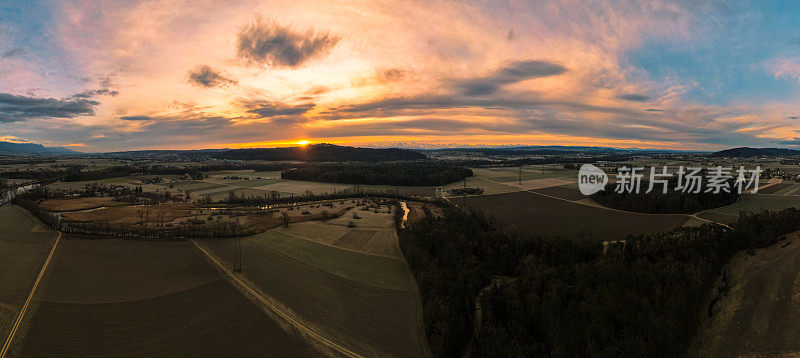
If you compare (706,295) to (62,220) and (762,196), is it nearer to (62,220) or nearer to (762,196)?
(762,196)

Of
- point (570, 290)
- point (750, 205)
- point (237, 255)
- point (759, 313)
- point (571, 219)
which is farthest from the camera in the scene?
point (750, 205)

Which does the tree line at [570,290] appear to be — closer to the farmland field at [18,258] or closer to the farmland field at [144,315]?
the farmland field at [144,315]

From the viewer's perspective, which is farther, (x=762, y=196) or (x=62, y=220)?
(x=762, y=196)

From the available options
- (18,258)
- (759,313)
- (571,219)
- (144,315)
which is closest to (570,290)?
(759,313)

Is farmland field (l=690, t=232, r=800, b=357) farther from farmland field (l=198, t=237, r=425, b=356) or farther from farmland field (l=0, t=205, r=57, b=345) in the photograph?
farmland field (l=0, t=205, r=57, b=345)

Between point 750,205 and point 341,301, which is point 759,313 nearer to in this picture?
point 341,301

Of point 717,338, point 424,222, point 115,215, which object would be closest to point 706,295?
point 717,338

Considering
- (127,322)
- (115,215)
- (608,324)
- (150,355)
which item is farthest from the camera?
(115,215)

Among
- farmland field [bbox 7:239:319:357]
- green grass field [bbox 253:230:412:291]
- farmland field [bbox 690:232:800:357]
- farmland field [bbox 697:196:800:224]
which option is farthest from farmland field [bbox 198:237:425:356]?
farmland field [bbox 697:196:800:224]
